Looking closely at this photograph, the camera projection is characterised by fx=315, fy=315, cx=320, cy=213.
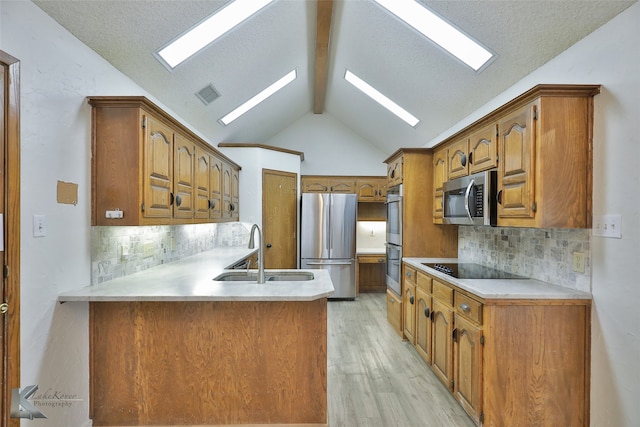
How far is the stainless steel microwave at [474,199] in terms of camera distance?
2.20m

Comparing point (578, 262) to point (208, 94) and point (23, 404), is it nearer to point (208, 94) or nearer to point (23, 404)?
point (23, 404)

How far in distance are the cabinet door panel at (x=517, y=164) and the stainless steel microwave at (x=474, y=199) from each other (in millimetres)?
68

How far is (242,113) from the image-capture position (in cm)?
427

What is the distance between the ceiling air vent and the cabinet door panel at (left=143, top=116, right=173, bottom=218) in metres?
1.11

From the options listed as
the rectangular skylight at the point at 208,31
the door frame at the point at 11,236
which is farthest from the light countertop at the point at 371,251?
the door frame at the point at 11,236

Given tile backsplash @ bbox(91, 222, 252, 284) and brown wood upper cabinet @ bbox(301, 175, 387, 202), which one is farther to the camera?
brown wood upper cabinet @ bbox(301, 175, 387, 202)

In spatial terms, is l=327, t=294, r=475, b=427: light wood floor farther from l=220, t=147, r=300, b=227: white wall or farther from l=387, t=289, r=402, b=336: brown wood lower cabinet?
l=220, t=147, r=300, b=227: white wall

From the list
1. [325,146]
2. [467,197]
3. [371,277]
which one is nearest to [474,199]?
[467,197]

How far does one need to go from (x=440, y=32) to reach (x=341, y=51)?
1.27 m

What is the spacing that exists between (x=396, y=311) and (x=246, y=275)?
192 centimetres

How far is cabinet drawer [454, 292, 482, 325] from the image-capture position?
1914mm

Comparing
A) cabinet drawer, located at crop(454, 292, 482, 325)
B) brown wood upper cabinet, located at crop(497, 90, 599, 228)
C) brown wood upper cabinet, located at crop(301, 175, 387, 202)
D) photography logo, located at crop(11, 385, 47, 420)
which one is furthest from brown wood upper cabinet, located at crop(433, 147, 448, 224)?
photography logo, located at crop(11, 385, 47, 420)

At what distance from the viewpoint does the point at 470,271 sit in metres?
2.62

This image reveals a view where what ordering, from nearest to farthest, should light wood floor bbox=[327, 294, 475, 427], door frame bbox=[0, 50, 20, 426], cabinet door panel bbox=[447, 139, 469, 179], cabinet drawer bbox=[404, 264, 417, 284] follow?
door frame bbox=[0, 50, 20, 426] → light wood floor bbox=[327, 294, 475, 427] → cabinet door panel bbox=[447, 139, 469, 179] → cabinet drawer bbox=[404, 264, 417, 284]
